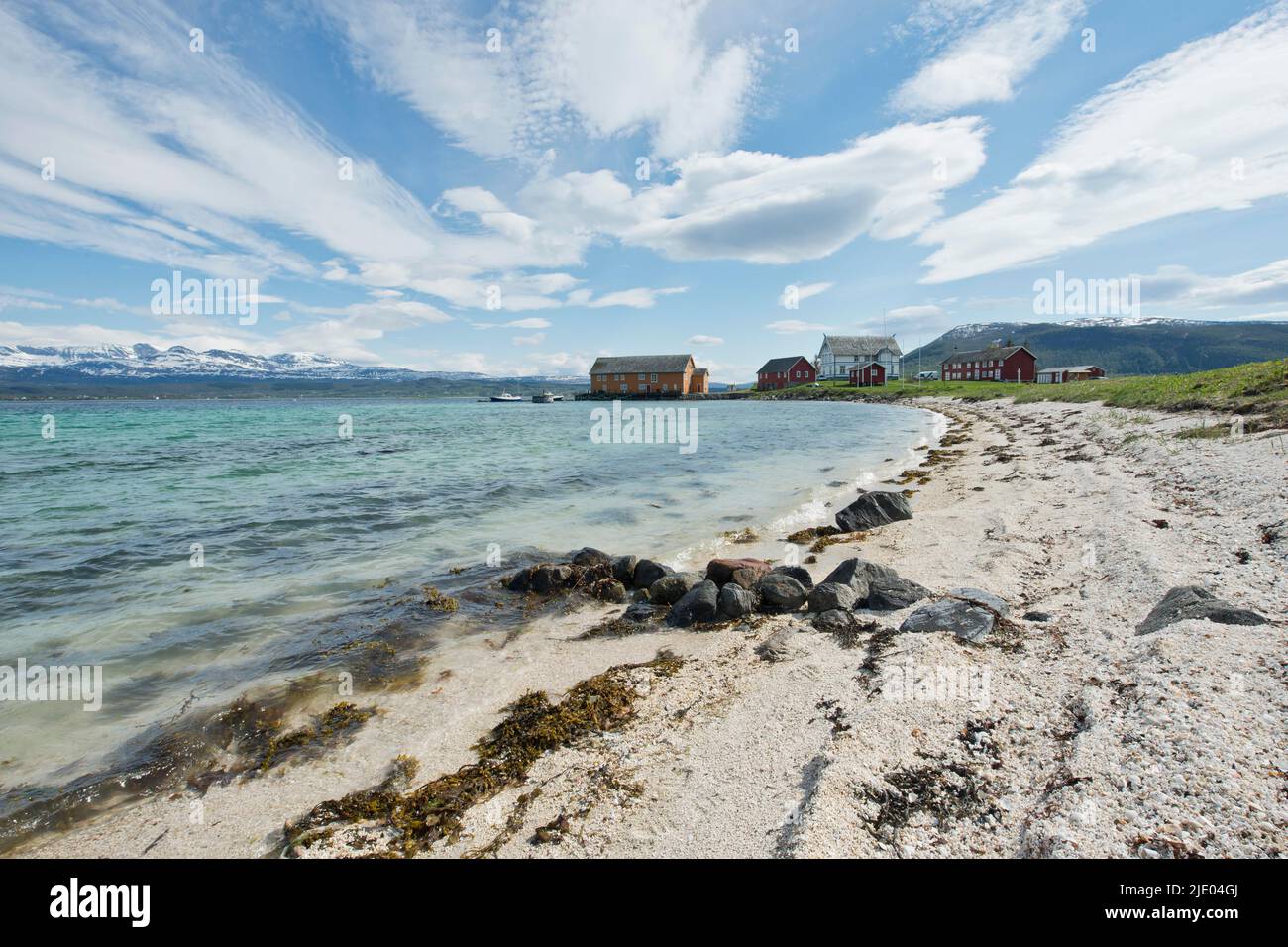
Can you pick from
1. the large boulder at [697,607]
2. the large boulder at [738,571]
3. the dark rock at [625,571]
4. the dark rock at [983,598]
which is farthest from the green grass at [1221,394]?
the dark rock at [625,571]

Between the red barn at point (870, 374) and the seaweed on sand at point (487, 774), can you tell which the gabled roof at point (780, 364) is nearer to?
the red barn at point (870, 374)

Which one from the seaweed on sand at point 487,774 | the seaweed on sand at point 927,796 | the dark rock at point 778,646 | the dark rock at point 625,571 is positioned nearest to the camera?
the seaweed on sand at point 927,796

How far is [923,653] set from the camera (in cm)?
620

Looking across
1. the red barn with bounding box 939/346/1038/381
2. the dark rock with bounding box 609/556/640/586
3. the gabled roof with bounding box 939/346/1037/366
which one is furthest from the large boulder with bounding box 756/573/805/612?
the gabled roof with bounding box 939/346/1037/366

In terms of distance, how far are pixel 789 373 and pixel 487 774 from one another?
134 m

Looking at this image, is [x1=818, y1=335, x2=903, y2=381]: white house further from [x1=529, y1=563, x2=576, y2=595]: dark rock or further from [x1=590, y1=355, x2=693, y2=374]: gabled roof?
[x1=529, y1=563, x2=576, y2=595]: dark rock

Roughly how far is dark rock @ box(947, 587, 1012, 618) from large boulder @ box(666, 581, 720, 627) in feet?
11.4

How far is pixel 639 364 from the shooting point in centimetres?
12850

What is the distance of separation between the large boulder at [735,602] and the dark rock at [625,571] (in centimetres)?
251

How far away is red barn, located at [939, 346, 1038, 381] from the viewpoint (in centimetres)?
10238

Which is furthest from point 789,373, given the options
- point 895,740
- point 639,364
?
point 895,740

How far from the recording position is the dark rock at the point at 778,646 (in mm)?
7020

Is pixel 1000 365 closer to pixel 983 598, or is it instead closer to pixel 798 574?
pixel 798 574
